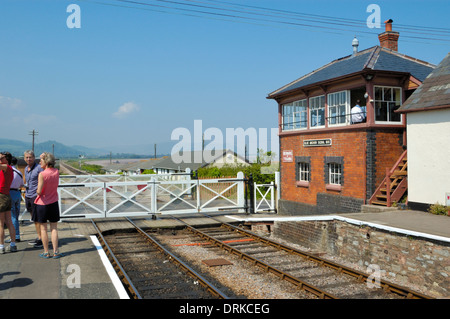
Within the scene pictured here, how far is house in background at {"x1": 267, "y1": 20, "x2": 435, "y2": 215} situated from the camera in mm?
14219

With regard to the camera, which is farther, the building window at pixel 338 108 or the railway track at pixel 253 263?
the building window at pixel 338 108

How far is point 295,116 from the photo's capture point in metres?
18.5

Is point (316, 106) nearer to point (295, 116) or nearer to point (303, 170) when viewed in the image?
point (295, 116)

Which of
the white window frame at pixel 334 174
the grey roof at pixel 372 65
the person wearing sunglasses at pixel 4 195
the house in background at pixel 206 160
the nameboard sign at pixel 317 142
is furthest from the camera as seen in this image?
the house in background at pixel 206 160

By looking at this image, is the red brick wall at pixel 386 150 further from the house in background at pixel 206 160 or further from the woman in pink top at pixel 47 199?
the house in background at pixel 206 160

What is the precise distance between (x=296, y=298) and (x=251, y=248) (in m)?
4.03

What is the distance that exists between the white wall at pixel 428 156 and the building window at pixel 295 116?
563 cm

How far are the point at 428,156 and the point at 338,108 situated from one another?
453cm

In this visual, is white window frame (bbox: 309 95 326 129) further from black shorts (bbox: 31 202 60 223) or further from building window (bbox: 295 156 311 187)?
black shorts (bbox: 31 202 60 223)

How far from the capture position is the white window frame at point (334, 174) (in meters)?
15.6

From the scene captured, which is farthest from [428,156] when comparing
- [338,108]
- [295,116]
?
[295,116]

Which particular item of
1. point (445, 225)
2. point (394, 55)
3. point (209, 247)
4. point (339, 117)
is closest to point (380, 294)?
point (445, 225)

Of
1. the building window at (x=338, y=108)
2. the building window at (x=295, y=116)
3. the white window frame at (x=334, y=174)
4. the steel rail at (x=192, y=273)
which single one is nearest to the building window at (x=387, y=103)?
the building window at (x=338, y=108)
